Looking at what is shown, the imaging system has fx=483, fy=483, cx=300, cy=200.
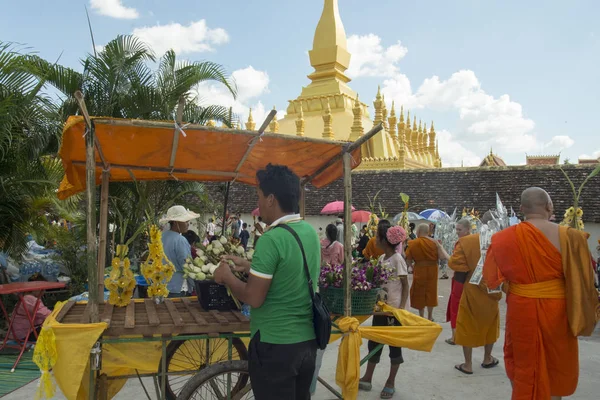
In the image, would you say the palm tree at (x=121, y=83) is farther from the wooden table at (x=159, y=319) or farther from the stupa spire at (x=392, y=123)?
the stupa spire at (x=392, y=123)

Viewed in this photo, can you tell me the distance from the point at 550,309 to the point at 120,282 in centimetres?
340

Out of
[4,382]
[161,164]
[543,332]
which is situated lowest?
[4,382]

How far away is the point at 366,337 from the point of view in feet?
12.3

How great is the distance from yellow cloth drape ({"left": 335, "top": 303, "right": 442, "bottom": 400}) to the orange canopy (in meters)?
1.38

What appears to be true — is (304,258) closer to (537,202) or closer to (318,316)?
(318,316)

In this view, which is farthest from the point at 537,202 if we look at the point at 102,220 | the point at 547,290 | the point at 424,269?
the point at 102,220

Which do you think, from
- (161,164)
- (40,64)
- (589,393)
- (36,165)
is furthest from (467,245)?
(40,64)

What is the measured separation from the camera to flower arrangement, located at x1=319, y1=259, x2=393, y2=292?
4.09 metres

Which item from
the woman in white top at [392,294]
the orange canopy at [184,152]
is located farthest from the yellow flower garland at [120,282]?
the woman in white top at [392,294]

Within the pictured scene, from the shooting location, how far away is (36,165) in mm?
6703

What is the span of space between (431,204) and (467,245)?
47.7 ft

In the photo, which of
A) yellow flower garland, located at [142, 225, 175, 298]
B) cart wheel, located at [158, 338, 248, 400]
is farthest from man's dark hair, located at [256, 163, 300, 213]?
cart wheel, located at [158, 338, 248, 400]

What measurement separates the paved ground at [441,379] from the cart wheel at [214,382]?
1340mm

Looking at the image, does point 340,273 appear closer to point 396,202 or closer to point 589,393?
point 589,393
